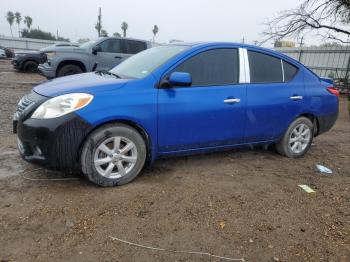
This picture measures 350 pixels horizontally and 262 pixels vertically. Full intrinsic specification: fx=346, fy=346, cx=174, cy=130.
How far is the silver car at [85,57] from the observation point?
10766 millimetres

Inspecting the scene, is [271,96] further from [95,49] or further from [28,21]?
[28,21]

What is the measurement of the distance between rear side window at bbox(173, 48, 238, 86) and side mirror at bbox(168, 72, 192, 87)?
0.22 m

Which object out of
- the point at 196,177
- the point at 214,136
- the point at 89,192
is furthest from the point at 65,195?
the point at 214,136

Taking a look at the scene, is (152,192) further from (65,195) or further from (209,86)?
(209,86)

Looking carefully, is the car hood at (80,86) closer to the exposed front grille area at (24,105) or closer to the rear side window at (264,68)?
the exposed front grille area at (24,105)

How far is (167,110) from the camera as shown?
3965mm

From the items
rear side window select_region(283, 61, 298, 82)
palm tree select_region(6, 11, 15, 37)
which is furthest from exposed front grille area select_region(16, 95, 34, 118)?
palm tree select_region(6, 11, 15, 37)

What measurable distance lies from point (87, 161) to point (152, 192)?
772mm

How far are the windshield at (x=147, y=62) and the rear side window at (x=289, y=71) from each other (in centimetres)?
165

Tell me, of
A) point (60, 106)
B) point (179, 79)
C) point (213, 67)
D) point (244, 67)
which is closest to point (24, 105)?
point (60, 106)

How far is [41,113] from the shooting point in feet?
11.5

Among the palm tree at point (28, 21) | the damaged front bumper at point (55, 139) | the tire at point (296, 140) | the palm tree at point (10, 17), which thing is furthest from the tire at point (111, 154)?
the palm tree at point (10, 17)

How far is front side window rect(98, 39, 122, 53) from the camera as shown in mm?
11323

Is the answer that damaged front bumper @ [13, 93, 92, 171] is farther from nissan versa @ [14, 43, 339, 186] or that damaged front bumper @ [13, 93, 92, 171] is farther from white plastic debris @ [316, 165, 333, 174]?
white plastic debris @ [316, 165, 333, 174]
